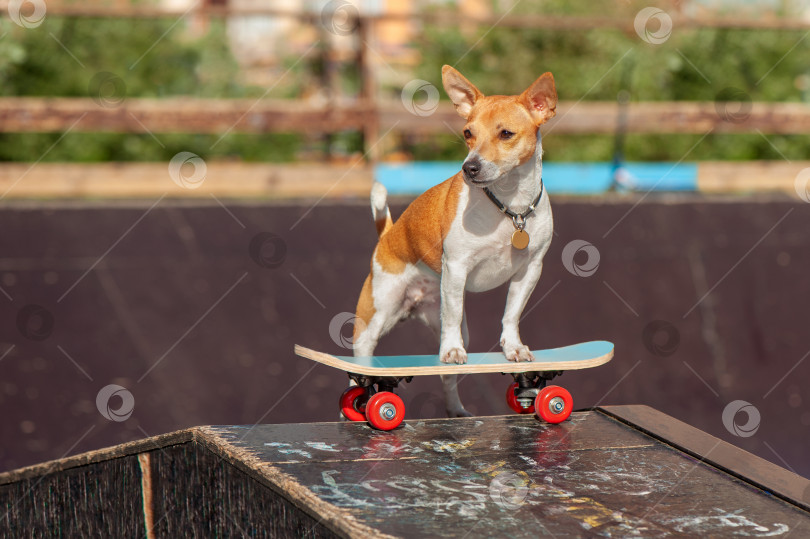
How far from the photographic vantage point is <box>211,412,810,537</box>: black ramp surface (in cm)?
166

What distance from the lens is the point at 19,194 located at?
529 cm

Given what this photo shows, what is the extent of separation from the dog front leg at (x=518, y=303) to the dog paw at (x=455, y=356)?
0.44 feet

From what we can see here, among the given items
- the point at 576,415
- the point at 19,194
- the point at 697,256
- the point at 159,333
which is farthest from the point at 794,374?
the point at 19,194

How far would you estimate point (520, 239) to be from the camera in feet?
7.16

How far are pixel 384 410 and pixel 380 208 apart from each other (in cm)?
60

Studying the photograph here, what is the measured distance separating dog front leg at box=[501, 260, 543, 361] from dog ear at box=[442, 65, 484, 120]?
0.42 m

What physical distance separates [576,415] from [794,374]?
9.86ft

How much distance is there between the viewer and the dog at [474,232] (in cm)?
210

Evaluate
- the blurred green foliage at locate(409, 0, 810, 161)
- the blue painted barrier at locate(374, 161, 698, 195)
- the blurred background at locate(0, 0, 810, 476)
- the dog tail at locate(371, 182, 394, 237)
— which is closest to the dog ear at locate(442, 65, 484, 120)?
the dog tail at locate(371, 182, 394, 237)

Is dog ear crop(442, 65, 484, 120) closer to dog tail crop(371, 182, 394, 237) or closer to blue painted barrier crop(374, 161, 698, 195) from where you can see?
dog tail crop(371, 182, 394, 237)

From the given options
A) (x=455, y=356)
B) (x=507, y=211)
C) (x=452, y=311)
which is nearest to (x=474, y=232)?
(x=507, y=211)

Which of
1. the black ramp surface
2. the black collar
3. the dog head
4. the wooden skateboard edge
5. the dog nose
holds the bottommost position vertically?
the black ramp surface

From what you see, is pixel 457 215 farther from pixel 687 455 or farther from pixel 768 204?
pixel 768 204

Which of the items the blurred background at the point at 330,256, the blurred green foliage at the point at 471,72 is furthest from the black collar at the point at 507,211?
the blurred green foliage at the point at 471,72
